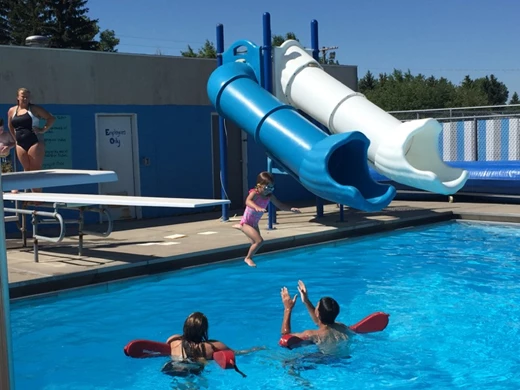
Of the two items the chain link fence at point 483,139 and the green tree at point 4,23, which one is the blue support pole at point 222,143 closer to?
the chain link fence at point 483,139

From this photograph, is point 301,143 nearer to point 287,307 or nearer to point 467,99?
point 287,307

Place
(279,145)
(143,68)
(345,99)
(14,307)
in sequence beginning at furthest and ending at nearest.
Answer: (143,68), (345,99), (279,145), (14,307)

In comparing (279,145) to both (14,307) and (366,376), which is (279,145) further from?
(366,376)

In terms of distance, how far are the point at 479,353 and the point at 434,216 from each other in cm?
776

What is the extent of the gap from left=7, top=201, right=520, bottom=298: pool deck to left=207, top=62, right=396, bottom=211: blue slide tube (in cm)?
150

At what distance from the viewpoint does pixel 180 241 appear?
10.6 metres

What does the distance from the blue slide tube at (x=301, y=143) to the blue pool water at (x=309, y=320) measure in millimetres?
1152

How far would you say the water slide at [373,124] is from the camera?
9.04 meters

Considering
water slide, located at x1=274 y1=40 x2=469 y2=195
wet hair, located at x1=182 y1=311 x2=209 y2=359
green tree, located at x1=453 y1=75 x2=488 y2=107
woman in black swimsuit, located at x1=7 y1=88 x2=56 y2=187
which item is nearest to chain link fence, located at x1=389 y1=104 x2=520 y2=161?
water slide, located at x1=274 y1=40 x2=469 y2=195

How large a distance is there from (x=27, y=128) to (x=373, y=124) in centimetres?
517

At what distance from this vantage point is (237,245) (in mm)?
10031

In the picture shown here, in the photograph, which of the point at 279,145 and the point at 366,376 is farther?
the point at 279,145

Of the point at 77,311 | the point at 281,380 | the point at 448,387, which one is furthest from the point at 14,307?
the point at 448,387

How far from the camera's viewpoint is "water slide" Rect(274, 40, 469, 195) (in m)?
9.04
